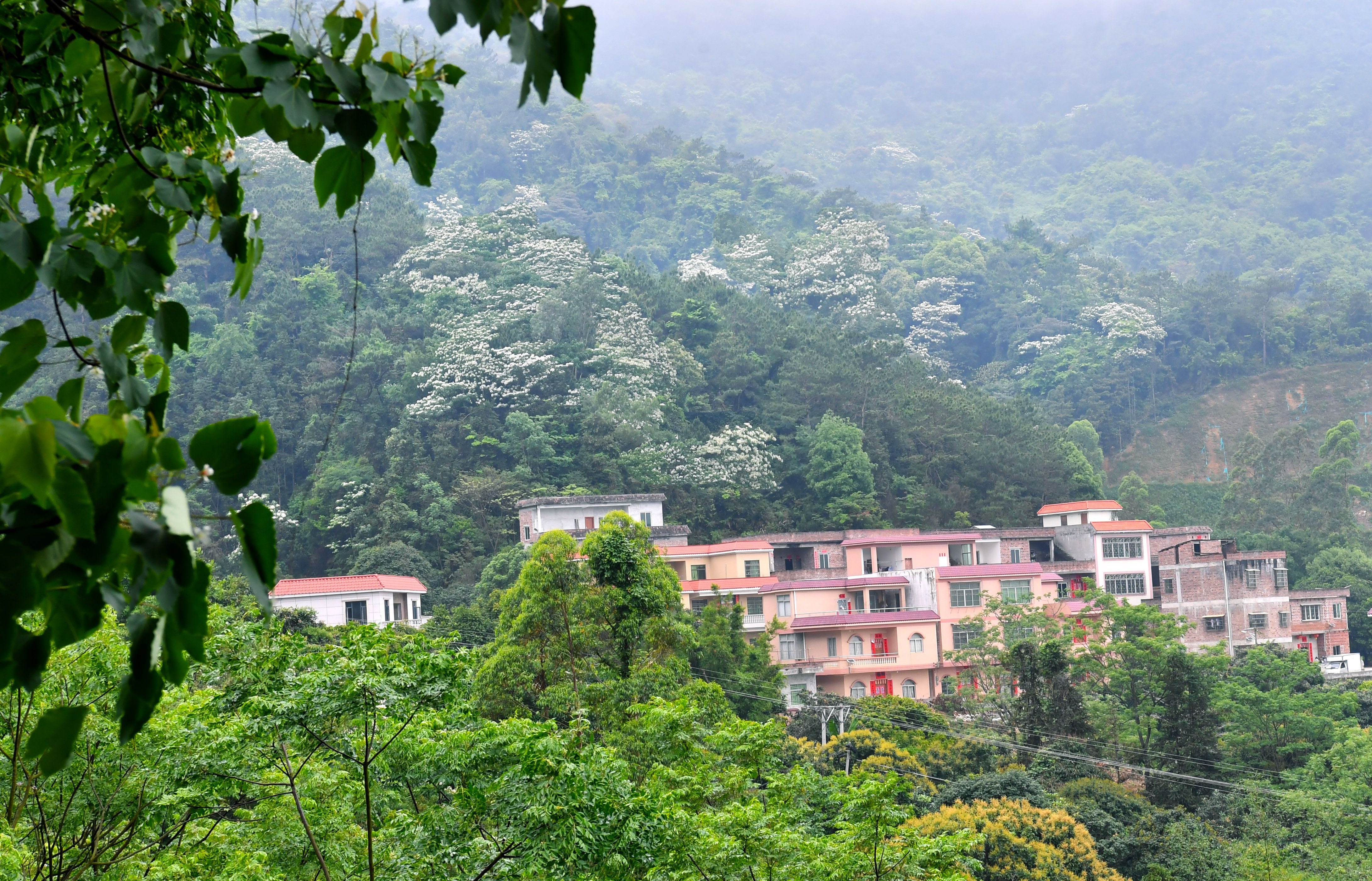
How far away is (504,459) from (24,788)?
19.6 metres

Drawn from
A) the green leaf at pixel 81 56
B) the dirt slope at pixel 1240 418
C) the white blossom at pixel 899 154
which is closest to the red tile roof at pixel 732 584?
the green leaf at pixel 81 56

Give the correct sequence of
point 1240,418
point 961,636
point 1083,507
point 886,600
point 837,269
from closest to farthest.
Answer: point 961,636 < point 886,600 < point 1083,507 < point 1240,418 < point 837,269

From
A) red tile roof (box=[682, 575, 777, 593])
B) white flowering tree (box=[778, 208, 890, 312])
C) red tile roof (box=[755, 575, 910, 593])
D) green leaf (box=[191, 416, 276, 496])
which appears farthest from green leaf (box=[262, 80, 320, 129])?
white flowering tree (box=[778, 208, 890, 312])

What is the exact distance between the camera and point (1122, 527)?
25219 mm

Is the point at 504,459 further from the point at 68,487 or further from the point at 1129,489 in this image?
the point at 68,487

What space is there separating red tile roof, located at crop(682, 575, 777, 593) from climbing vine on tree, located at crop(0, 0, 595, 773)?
20.0m

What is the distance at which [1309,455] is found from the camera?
31953 millimetres

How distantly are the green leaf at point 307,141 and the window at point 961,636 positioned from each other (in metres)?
21.0

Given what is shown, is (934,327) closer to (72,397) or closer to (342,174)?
(342,174)

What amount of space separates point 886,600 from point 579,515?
269 inches

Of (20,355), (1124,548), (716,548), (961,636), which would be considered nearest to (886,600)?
(961,636)

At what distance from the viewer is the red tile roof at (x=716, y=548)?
22.2 m

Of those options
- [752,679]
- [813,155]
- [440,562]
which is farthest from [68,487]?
[813,155]

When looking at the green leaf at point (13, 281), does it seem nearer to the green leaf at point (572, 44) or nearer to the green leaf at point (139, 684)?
the green leaf at point (139, 684)
